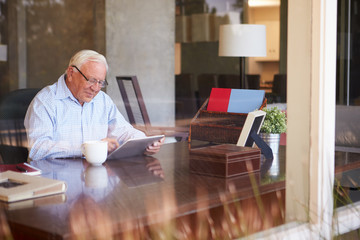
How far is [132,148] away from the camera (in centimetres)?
227

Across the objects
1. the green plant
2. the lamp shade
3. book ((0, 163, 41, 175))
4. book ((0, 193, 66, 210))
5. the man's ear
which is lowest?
book ((0, 193, 66, 210))

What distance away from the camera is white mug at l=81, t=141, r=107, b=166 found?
2094 mm

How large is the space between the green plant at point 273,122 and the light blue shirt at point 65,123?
67 centimetres

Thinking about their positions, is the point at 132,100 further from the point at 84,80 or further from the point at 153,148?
the point at 153,148

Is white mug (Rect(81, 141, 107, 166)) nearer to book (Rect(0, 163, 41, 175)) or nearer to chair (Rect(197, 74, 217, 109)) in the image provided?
book (Rect(0, 163, 41, 175))

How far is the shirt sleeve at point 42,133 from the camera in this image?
239 cm

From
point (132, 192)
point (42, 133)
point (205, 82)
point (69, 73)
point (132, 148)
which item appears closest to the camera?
point (132, 192)

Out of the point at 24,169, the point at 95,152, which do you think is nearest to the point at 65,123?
the point at 95,152

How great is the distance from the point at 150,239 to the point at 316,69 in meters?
0.63

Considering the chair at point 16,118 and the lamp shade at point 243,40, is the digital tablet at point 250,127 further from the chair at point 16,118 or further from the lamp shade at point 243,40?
the lamp shade at point 243,40

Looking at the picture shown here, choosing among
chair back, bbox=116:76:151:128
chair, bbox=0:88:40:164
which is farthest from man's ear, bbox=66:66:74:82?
chair back, bbox=116:76:151:128

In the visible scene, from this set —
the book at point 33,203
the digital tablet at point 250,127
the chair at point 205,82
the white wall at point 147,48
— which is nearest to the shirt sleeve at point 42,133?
the digital tablet at point 250,127

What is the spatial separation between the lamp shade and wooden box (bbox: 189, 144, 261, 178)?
258 cm

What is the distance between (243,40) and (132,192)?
120 inches
